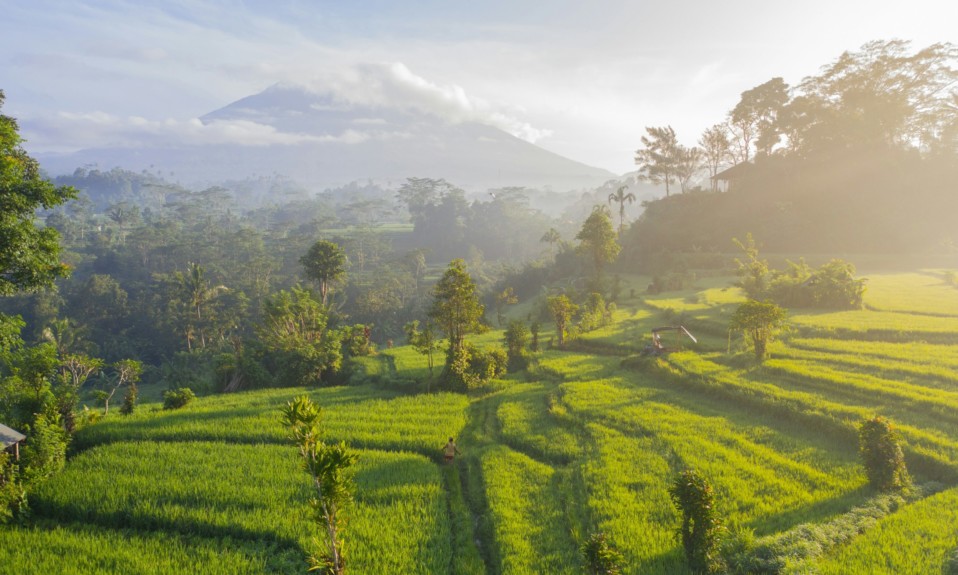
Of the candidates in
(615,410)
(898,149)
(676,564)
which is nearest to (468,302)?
(615,410)

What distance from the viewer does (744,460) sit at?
12297 millimetres

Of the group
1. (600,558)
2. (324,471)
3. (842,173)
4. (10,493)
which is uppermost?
(842,173)

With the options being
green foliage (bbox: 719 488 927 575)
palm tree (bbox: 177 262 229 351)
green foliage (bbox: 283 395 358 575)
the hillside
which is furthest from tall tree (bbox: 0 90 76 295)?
palm tree (bbox: 177 262 229 351)

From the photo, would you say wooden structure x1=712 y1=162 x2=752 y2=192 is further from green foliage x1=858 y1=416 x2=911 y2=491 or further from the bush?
the bush

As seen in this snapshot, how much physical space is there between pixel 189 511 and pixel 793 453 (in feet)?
51.2

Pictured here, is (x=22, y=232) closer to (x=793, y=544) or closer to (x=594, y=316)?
(x=793, y=544)

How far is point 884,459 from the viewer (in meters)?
10.7

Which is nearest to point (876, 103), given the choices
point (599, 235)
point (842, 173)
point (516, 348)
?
point (842, 173)

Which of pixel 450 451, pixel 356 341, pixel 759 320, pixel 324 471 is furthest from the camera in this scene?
pixel 356 341

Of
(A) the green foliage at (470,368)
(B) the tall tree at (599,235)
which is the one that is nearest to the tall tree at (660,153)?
(B) the tall tree at (599,235)

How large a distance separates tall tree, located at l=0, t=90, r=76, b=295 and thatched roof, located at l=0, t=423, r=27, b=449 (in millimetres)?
3506

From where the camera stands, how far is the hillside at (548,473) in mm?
9117

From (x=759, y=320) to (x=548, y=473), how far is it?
12550mm

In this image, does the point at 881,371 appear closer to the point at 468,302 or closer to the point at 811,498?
the point at 811,498
